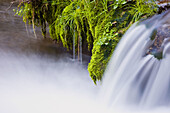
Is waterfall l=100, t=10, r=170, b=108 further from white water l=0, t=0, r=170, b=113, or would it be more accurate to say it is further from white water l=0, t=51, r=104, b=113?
white water l=0, t=51, r=104, b=113

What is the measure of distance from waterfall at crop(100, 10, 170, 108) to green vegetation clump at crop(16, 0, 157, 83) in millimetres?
101

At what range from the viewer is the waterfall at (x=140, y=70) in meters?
2.03

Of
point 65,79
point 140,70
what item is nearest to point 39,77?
point 65,79

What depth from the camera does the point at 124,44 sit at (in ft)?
7.07

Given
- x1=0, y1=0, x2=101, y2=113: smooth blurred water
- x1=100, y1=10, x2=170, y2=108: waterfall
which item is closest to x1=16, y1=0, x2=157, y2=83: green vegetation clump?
x1=100, y1=10, x2=170, y2=108: waterfall

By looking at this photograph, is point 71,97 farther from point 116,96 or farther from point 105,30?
point 105,30

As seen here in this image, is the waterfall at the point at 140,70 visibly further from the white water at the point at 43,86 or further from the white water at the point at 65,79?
the white water at the point at 43,86

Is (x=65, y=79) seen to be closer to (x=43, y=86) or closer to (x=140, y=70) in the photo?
(x=43, y=86)

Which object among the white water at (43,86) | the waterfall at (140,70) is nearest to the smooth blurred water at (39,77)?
the white water at (43,86)

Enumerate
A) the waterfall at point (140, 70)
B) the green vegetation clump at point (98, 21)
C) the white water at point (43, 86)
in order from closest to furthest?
the waterfall at point (140, 70) → the green vegetation clump at point (98, 21) → the white water at point (43, 86)

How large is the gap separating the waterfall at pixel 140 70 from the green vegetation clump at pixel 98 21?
101mm

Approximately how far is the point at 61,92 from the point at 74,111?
1.47ft

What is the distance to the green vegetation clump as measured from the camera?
218 cm

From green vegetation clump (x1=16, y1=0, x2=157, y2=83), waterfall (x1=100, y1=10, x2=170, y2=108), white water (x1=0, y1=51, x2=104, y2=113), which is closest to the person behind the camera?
waterfall (x1=100, y1=10, x2=170, y2=108)
